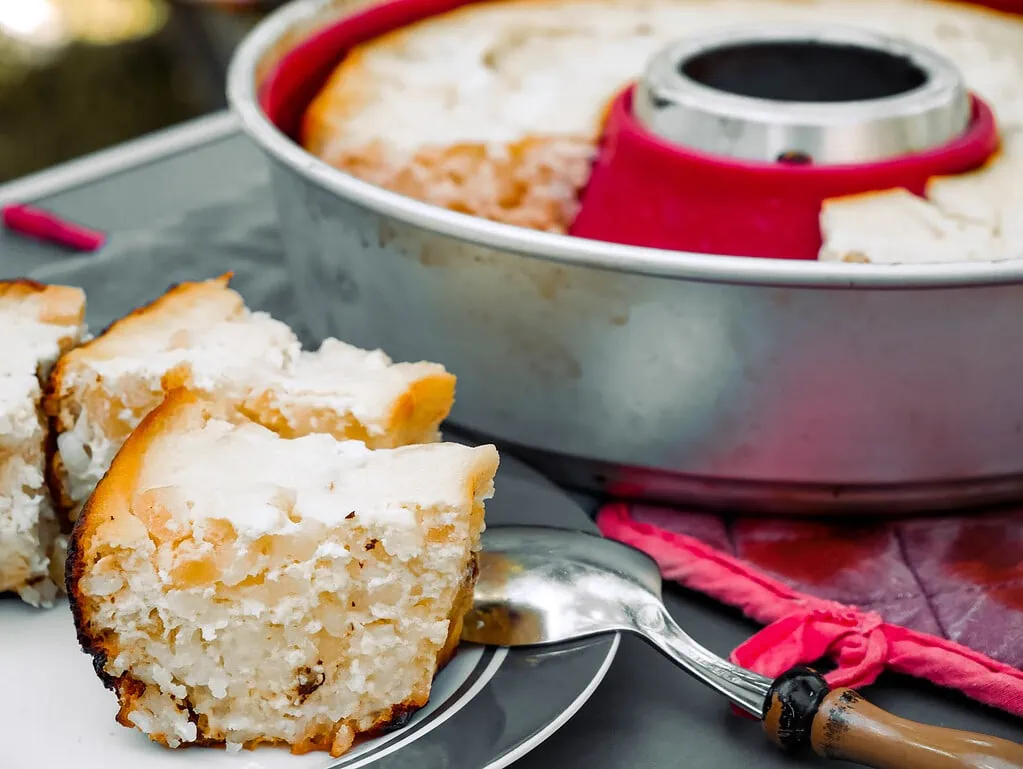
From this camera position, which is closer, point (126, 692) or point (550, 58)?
point (126, 692)

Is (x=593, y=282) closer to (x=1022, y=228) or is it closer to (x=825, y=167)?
(x=825, y=167)

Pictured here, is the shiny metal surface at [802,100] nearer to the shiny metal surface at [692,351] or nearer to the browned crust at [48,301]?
the shiny metal surface at [692,351]

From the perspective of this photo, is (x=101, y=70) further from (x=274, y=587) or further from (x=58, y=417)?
(x=274, y=587)

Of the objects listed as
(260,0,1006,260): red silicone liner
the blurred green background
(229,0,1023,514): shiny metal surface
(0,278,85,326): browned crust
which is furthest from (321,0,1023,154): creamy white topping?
the blurred green background

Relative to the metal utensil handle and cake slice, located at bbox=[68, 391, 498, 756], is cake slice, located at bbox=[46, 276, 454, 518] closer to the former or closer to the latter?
cake slice, located at bbox=[68, 391, 498, 756]

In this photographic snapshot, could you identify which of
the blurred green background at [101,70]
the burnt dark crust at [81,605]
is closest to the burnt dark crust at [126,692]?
the burnt dark crust at [81,605]

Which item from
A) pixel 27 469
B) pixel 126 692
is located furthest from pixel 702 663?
pixel 27 469
